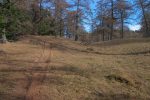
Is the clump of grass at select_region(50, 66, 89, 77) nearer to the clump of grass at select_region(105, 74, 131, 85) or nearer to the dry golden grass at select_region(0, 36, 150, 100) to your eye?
the dry golden grass at select_region(0, 36, 150, 100)

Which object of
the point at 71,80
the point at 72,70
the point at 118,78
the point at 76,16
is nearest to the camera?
the point at 71,80

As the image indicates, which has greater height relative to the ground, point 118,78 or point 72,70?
point 72,70

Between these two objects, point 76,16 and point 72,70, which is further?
point 76,16

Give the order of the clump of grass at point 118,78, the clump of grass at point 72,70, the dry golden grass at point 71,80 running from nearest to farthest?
the dry golden grass at point 71,80 → the clump of grass at point 118,78 → the clump of grass at point 72,70

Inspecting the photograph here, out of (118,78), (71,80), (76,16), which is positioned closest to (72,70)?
(71,80)

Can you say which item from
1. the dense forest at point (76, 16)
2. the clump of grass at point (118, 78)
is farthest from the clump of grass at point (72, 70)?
the dense forest at point (76, 16)

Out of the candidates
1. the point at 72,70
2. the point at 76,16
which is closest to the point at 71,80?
the point at 72,70

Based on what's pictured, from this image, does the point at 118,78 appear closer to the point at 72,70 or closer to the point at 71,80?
the point at 71,80

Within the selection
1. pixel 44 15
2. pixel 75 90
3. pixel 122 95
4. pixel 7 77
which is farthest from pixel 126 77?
pixel 44 15

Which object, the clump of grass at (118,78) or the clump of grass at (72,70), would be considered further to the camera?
the clump of grass at (72,70)

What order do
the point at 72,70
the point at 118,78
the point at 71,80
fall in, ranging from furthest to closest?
the point at 72,70, the point at 118,78, the point at 71,80

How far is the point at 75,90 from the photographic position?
1178cm

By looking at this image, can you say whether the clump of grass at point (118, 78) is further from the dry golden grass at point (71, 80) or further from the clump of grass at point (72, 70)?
the clump of grass at point (72, 70)

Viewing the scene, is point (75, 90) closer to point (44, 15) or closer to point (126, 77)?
point (126, 77)
